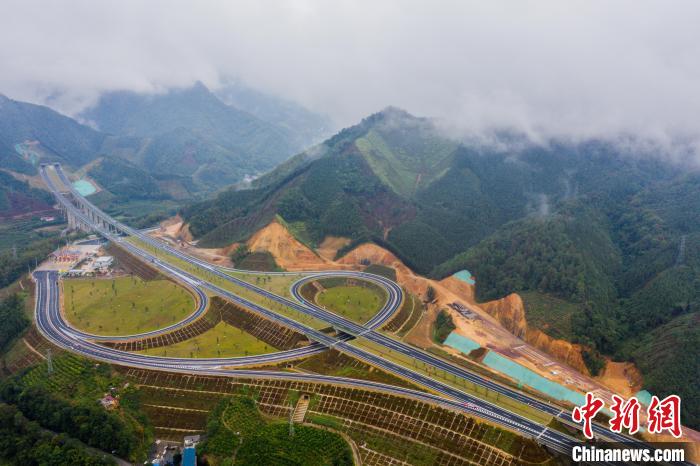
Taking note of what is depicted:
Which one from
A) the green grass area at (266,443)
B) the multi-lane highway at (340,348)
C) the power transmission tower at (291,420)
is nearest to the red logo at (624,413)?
the multi-lane highway at (340,348)

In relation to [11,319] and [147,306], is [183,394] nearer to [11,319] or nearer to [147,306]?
[147,306]

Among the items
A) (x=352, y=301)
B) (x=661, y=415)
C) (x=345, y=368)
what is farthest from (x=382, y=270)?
(x=661, y=415)

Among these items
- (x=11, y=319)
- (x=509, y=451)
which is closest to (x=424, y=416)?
(x=509, y=451)

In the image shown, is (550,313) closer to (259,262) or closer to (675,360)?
(675,360)

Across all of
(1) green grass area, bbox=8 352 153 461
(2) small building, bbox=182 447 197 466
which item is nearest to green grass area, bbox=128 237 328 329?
(1) green grass area, bbox=8 352 153 461

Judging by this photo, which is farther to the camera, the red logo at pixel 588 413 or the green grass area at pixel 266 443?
the green grass area at pixel 266 443

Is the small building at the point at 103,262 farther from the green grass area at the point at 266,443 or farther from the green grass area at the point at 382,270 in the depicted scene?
the green grass area at the point at 266,443
